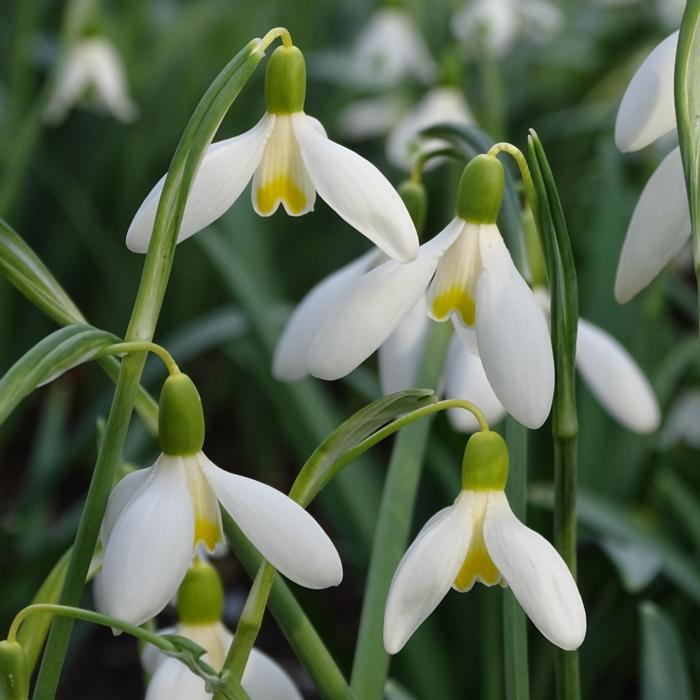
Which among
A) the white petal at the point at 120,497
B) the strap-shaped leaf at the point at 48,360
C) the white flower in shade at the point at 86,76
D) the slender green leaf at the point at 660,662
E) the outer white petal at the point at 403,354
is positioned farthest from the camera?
the white flower in shade at the point at 86,76

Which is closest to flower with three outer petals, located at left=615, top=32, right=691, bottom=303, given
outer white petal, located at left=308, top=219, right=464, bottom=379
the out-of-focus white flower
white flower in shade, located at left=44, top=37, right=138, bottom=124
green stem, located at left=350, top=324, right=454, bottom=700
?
outer white petal, located at left=308, top=219, right=464, bottom=379

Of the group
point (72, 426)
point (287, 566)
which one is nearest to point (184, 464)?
point (287, 566)

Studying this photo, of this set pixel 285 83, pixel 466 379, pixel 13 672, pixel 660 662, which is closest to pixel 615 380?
pixel 466 379

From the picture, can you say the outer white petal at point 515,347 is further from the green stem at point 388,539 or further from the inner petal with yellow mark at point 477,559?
the green stem at point 388,539

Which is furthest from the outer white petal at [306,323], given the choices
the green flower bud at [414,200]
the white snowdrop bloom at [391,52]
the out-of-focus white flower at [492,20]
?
the white snowdrop bloom at [391,52]

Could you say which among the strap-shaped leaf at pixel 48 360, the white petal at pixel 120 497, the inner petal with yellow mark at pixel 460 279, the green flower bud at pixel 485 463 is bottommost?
the white petal at pixel 120 497

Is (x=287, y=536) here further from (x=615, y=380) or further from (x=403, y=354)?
(x=615, y=380)
